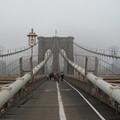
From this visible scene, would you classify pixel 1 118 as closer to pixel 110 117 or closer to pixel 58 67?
pixel 110 117

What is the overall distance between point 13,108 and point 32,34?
322 inches

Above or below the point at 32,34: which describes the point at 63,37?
above

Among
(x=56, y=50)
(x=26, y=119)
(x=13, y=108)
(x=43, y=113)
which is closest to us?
(x=26, y=119)

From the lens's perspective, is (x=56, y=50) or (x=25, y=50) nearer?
(x=25, y=50)

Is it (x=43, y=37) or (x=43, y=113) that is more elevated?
(x=43, y=37)

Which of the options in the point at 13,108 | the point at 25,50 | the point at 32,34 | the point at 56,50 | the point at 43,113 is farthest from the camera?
the point at 56,50

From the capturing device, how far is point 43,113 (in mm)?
8453

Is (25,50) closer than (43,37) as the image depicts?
Yes

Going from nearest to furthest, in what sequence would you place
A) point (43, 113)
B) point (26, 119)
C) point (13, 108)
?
point (26, 119) < point (43, 113) < point (13, 108)

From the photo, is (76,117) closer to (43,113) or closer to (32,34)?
(43,113)

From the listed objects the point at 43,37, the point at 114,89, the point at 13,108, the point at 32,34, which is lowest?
the point at 13,108

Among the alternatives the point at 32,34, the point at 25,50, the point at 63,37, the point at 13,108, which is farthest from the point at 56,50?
the point at 13,108

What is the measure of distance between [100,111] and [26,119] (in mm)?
2572

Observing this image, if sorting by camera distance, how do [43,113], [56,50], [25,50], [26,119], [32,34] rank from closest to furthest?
A: [26,119], [43,113], [32,34], [25,50], [56,50]
